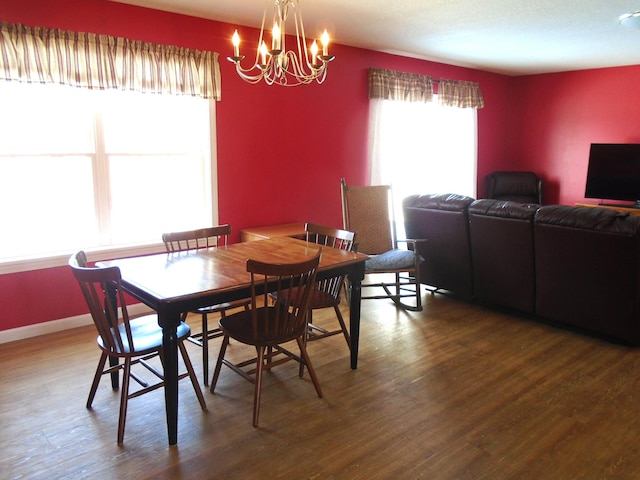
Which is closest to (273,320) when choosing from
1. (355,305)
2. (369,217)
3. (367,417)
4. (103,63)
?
(355,305)

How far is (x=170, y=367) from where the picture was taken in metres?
2.28

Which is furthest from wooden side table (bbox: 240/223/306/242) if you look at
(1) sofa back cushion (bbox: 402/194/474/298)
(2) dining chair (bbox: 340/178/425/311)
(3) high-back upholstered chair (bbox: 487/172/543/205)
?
(3) high-back upholstered chair (bbox: 487/172/543/205)

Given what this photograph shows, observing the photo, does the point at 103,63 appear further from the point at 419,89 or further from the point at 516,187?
the point at 516,187

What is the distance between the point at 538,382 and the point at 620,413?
17.8 inches

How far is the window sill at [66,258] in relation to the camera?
347cm

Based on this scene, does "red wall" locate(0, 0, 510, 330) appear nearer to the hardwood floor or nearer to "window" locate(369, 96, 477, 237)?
"window" locate(369, 96, 477, 237)

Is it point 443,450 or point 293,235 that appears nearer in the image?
point 443,450

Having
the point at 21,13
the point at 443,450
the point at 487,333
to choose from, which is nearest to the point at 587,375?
the point at 487,333

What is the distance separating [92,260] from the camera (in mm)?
3783

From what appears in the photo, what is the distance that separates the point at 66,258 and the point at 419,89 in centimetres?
419

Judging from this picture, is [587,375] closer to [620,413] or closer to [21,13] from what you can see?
[620,413]

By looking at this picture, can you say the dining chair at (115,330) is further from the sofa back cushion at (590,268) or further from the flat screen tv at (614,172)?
the flat screen tv at (614,172)

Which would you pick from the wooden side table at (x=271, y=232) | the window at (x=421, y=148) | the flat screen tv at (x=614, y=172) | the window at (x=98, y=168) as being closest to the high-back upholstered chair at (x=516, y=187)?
the window at (x=421, y=148)

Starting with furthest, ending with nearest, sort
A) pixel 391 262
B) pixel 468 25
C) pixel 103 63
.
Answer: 1. pixel 468 25
2. pixel 391 262
3. pixel 103 63
